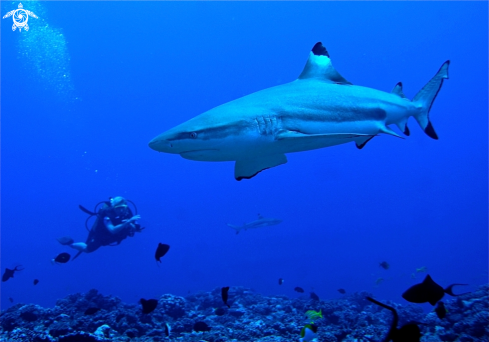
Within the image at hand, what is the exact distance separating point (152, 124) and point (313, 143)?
85.0 meters

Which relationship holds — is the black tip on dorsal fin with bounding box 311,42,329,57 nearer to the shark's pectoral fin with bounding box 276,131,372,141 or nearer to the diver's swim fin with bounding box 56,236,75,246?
the shark's pectoral fin with bounding box 276,131,372,141

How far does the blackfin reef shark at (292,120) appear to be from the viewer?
3006mm

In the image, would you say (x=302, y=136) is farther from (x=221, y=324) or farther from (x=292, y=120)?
(x=221, y=324)

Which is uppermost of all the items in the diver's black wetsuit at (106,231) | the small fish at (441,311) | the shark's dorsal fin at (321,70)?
the diver's black wetsuit at (106,231)

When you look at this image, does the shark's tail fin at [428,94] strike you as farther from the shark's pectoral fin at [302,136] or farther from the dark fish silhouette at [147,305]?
the dark fish silhouette at [147,305]

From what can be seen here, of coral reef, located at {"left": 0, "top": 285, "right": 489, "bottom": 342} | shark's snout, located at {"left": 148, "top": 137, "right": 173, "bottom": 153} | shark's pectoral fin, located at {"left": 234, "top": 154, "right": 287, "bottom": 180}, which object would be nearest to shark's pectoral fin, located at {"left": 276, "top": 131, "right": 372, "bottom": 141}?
shark's pectoral fin, located at {"left": 234, "top": 154, "right": 287, "bottom": 180}

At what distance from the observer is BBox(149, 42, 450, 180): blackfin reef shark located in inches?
118

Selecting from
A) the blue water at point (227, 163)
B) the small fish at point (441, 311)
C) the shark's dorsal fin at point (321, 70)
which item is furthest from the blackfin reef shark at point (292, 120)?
the blue water at point (227, 163)

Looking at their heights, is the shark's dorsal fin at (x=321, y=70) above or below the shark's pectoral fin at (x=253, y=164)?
above

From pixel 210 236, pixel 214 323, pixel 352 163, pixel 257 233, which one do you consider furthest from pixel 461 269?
pixel 214 323

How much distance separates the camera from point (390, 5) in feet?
170

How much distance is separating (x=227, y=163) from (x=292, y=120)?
278 feet

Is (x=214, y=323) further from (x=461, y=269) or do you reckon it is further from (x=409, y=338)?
(x=461, y=269)

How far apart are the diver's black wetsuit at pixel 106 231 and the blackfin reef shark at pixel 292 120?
9.55 m
